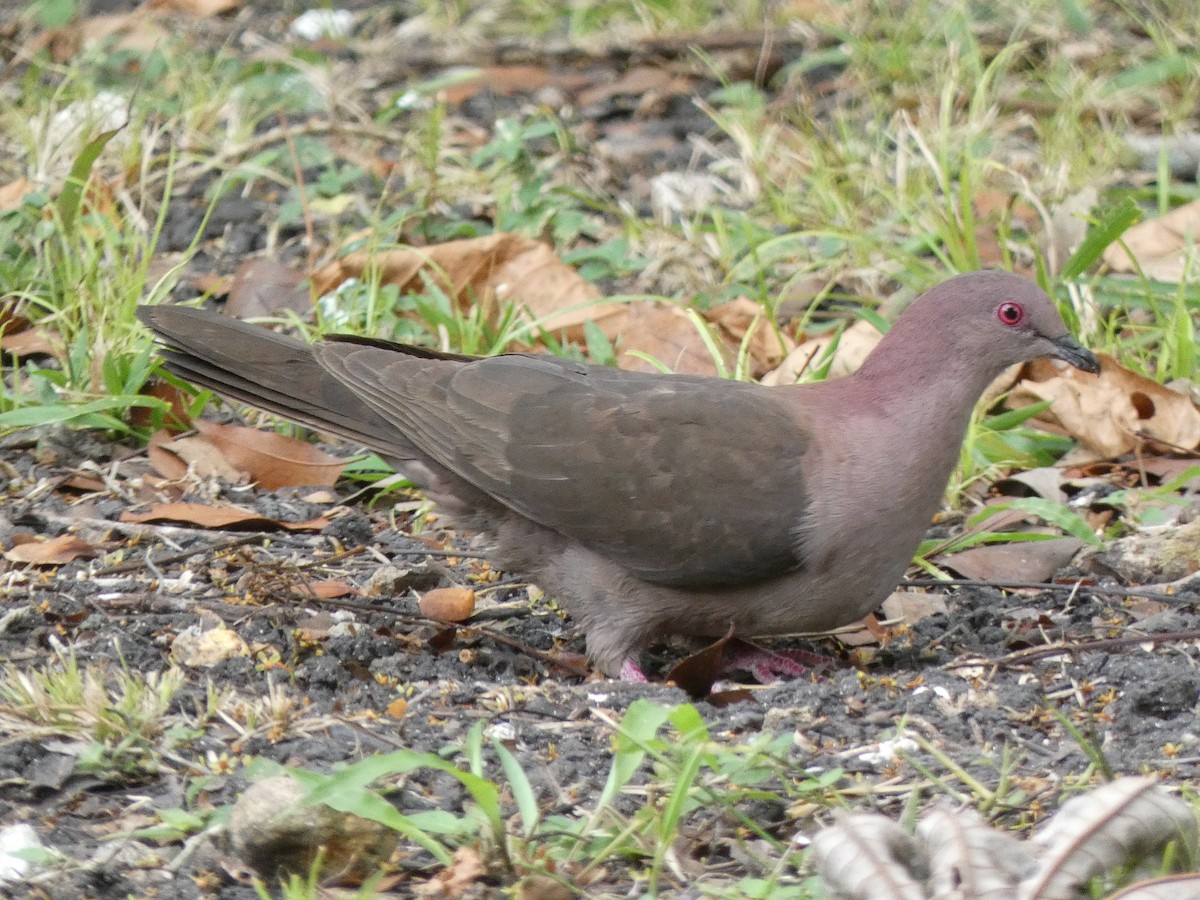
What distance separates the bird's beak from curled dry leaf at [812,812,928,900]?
74.7 inches

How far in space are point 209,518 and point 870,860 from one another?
259 centimetres

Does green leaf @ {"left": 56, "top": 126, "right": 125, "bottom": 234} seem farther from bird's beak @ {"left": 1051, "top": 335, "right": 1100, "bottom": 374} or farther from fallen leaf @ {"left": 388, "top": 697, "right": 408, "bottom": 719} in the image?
bird's beak @ {"left": 1051, "top": 335, "right": 1100, "bottom": 374}

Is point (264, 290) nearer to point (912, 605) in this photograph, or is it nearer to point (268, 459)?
point (268, 459)

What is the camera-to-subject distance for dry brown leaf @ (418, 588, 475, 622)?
4039mm

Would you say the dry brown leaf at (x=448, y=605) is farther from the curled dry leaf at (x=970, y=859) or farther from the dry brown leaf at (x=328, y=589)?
the curled dry leaf at (x=970, y=859)

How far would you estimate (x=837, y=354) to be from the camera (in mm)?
5219

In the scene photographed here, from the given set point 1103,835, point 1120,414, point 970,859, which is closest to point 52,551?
point 970,859

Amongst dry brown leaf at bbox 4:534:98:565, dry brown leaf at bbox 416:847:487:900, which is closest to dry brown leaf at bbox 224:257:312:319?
dry brown leaf at bbox 4:534:98:565

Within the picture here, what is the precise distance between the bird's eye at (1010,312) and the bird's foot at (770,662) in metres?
0.94

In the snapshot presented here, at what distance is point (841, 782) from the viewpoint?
305 cm


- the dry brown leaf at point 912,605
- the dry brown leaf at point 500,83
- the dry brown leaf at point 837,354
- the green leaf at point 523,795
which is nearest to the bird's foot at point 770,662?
the dry brown leaf at point 912,605

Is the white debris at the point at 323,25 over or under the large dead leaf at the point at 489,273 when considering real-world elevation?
over

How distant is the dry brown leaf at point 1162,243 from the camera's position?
18.2 feet

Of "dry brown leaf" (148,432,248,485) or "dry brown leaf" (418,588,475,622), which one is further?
"dry brown leaf" (148,432,248,485)
